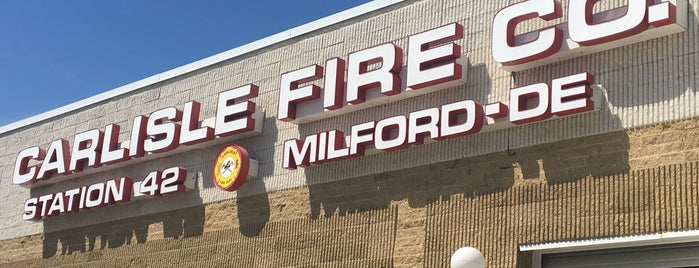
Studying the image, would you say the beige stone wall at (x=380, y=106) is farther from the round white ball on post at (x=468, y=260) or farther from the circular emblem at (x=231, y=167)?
the round white ball on post at (x=468, y=260)

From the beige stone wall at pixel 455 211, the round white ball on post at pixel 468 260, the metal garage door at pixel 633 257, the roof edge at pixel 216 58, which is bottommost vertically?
the round white ball on post at pixel 468 260

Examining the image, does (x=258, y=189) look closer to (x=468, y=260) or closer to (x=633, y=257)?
(x=468, y=260)

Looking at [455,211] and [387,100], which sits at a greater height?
[387,100]

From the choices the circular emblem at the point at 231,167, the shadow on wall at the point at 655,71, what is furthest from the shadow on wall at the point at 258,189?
the shadow on wall at the point at 655,71

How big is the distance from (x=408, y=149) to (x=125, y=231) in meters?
8.20

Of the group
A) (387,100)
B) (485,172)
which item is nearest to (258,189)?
(387,100)

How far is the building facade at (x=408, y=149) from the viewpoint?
12727 millimetres

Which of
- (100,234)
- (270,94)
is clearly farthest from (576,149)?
(100,234)

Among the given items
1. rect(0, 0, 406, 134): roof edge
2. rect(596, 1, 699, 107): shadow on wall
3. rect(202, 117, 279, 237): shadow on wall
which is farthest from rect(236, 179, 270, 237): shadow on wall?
rect(596, 1, 699, 107): shadow on wall

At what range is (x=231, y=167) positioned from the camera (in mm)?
18438

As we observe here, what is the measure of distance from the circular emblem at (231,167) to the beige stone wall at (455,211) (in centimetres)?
45

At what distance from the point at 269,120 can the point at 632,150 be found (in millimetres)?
8219

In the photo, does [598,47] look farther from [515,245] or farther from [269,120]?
[269,120]

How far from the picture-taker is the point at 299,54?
1881cm
